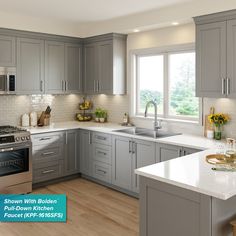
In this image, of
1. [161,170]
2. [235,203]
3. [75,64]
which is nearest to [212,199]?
[235,203]

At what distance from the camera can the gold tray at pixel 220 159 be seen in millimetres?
2738

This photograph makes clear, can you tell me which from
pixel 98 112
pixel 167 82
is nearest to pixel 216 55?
pixel 167 82

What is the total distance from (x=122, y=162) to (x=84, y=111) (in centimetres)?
186

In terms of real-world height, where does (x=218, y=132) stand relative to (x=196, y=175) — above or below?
above

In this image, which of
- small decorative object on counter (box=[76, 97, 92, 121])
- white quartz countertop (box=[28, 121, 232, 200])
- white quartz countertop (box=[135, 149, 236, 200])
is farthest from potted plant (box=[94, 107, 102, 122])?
white quartz countertop (box=[135, 149, 236, 200])

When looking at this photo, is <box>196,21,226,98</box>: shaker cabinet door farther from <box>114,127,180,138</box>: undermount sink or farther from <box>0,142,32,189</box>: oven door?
<box>0,142,32,189</box>: oven door

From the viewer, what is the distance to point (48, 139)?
4875 millimetres

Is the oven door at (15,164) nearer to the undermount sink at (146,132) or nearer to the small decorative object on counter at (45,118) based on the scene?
the small decorative object on counter at (45,118)

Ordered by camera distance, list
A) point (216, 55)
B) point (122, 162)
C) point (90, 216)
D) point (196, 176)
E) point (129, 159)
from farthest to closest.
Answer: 1. point (122, 162)
2. point (129, 159)
3. point (90, 216)
4. point (216, 55)
5. point (196, 176)

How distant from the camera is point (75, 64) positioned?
567cm

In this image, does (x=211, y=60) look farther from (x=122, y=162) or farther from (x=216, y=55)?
(x=122, y=162)

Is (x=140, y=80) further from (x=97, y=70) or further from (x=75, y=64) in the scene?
(x=75, y=64)

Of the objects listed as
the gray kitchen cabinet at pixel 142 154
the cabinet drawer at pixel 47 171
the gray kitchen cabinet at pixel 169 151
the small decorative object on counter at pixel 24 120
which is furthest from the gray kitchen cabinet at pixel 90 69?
the gray kitchen cabinet at pixel 169 151

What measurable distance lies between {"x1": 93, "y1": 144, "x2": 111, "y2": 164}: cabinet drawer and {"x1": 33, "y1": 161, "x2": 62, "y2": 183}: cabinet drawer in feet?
1.99
